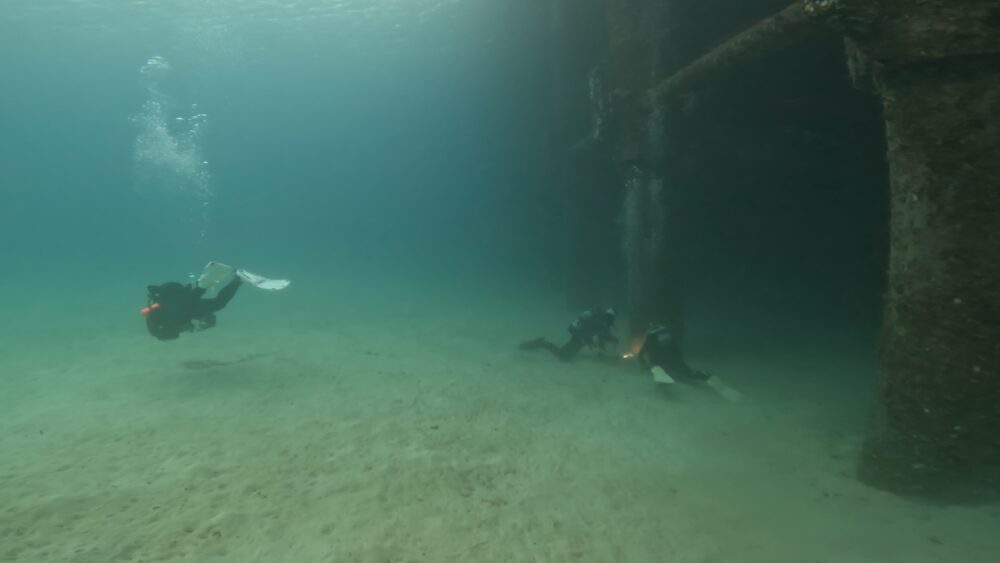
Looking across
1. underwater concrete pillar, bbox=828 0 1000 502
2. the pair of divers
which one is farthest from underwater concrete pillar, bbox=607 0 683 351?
underwater concrete pillar, bbox=828 0 1000 502

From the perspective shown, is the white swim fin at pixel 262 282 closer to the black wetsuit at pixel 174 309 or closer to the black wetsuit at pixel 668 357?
the black wetsuit at pixel 174 309

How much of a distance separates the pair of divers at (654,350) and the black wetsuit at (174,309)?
6594mm

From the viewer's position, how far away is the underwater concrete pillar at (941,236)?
462 centimetres

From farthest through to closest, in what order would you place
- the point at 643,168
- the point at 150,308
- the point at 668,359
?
the point at 643,168 < the point at 668,359 < the point at 150,308

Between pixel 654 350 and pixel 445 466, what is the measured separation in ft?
16.6

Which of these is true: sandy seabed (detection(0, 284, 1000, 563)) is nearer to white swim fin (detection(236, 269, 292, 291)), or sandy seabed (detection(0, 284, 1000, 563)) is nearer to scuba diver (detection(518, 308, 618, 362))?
scuba diver (detection(518, 308, 618, 362))

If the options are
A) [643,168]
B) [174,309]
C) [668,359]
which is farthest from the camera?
[643,168]

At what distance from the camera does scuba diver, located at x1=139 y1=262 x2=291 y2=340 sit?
965 cm

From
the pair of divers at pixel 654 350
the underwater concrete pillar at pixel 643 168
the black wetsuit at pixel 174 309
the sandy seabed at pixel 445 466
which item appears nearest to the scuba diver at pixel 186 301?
the black wetsuit at pixel 174 309

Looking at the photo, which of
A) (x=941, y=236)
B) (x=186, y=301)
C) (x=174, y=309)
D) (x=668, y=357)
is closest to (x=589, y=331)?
(x=668, y=357)

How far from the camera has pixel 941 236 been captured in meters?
4.89

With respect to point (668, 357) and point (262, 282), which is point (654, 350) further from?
point (262, 282)

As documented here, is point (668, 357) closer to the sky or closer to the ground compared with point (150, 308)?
closer to the ground

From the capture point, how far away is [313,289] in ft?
95.5
